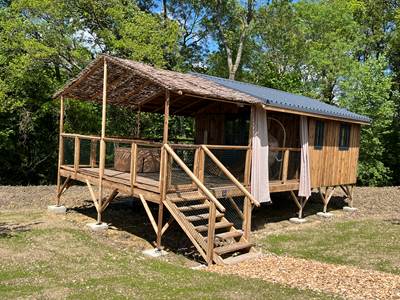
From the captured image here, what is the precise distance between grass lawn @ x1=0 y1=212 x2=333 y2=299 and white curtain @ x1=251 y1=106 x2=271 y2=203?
3828 millimetres

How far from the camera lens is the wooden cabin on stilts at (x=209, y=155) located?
897cm

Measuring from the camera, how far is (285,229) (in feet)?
40.3

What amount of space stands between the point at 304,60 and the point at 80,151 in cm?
2169

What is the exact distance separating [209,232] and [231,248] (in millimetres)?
775

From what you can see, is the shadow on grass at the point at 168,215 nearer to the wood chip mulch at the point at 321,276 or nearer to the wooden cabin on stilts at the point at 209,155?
the wooden cabin on stilts at the point at 209,155

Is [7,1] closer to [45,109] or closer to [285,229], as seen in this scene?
[45,109]

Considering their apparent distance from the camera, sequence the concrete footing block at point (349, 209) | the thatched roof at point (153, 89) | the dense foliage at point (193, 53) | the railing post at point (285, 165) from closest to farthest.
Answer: the thatched roof at point (153, 89) → the railing post at point (285, 165) → the concrete footing block at point (349, 209) → the dense foliage at point (193, 53)

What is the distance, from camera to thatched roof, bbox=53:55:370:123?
30.1ft

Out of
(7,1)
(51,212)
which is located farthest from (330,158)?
(7,1)

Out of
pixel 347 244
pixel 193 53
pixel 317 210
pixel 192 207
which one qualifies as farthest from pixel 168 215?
pixel 193 53

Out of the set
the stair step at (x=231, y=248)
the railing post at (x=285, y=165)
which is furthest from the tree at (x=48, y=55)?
the stair step at (x=231, y=248)

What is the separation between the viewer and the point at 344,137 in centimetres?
1502

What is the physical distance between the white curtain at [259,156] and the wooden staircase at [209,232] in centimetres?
188

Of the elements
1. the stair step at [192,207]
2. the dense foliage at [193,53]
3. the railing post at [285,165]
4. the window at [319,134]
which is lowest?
the stair step at [192,207]
